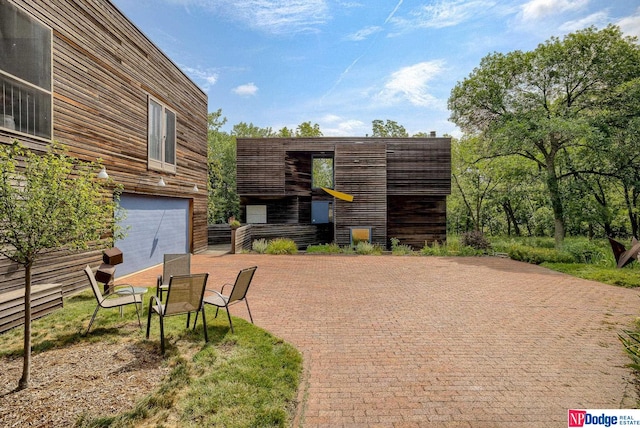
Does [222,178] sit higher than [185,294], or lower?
higher

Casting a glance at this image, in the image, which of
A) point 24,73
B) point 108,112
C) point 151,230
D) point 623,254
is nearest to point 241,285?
point 24,73

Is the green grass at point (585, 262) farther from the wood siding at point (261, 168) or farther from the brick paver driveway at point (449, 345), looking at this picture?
the wood siding at point (261, 168)

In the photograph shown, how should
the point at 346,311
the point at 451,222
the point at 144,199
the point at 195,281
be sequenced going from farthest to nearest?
the point at 451,222 → the point at 144,199 → the point at 346,311 → the point at 195,281

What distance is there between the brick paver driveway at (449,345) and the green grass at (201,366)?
0.33 metres

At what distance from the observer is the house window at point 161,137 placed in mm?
10672

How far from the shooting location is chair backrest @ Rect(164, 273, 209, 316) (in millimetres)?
4273

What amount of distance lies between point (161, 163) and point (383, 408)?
36.3ft

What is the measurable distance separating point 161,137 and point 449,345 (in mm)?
11390

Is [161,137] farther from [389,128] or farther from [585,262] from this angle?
[389,128]

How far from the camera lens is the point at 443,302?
23.2 feet

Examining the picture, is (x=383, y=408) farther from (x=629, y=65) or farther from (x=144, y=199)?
(x=629, y=65)

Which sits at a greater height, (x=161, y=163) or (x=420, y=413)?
(x=161, y=163)

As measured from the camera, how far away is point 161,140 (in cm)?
1127

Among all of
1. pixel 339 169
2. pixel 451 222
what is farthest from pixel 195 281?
pixel 451 222
